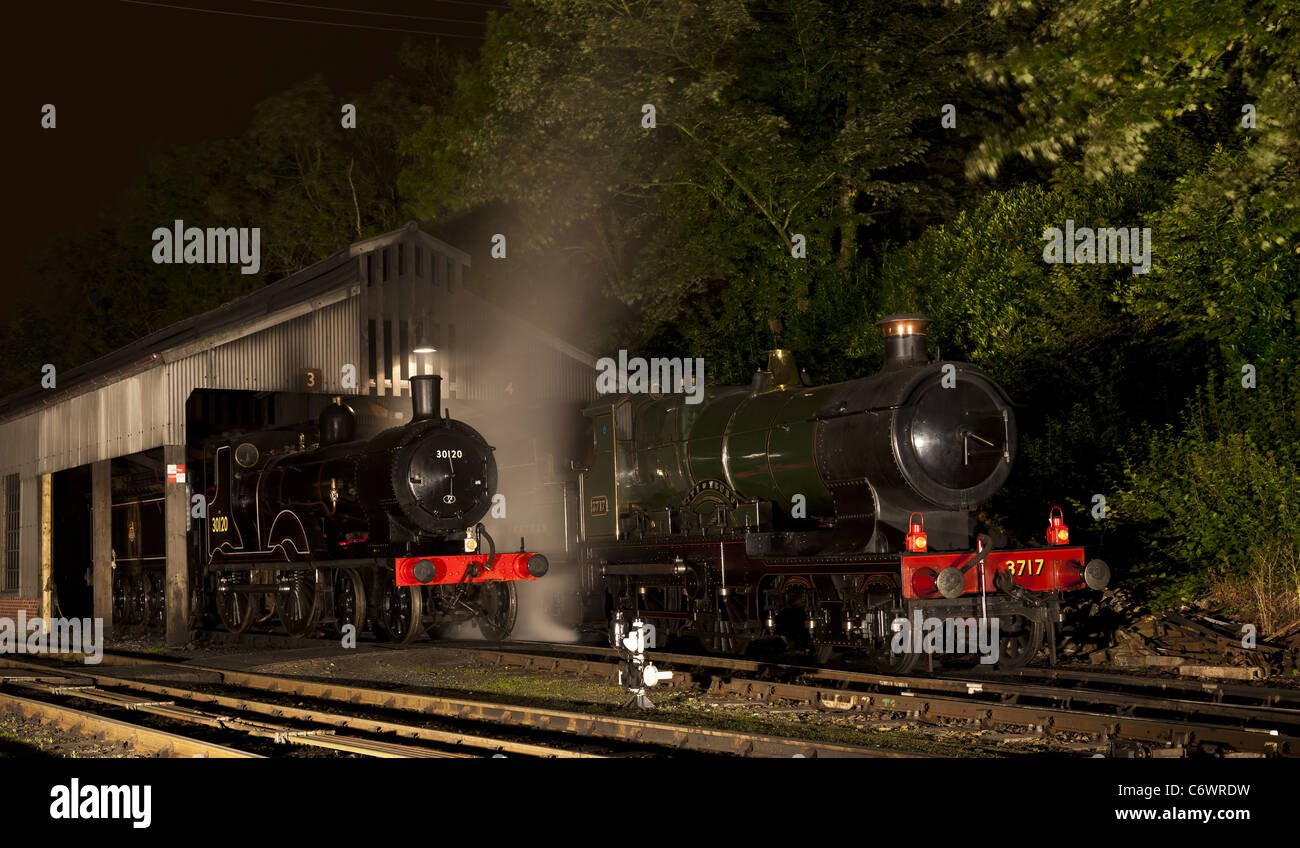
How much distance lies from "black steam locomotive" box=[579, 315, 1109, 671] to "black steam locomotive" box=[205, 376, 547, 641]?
334 cm

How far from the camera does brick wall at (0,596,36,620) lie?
25.6 meters

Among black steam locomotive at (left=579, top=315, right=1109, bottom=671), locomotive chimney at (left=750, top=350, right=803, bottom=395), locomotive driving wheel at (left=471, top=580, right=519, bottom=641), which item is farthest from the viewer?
locomotive driving wheel at (left=471, top=580, right=519, bottom=641)

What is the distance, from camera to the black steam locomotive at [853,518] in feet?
37.8

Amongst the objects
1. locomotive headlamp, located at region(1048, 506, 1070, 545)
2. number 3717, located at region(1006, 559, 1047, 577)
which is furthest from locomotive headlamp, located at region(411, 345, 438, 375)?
number 3717, located at region(1006, 559, 1047, 577)

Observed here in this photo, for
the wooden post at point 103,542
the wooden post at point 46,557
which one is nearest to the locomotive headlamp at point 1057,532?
the wooden post at point 103,542

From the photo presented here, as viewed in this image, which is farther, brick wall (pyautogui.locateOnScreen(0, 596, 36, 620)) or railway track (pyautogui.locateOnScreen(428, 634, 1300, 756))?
brick wall (pyautogui.locateOnScreen(0, 596, 36, 620))

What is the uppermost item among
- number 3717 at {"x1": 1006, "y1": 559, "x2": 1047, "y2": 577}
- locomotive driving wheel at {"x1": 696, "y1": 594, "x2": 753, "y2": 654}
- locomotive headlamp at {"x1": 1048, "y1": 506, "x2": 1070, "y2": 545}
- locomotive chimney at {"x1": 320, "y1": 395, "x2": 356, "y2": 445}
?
locomotive chimney at {"x1": 320, "y1": 395, "x2": 356, "y2": 445}

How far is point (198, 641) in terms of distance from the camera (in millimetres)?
21312

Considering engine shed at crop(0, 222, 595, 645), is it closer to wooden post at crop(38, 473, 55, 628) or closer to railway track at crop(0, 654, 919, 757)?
wooden post at crop(38, 473, 55, 628)

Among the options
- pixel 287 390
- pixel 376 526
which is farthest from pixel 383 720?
pixel 287 390

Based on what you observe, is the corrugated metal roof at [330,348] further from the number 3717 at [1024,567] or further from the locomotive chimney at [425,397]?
the number 3717 at [1024,567]

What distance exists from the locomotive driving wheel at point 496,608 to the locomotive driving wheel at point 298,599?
2.47 meters

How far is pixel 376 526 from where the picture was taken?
16781 millimetres
